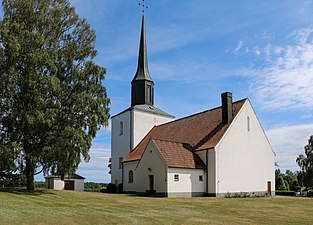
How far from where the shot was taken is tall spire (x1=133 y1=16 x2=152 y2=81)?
44.5 m

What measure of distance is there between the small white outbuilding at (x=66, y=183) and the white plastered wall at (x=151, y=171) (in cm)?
1190

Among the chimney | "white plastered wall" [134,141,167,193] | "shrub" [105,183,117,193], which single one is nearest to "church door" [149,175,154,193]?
"white plastered wall" [134,141,167,193]

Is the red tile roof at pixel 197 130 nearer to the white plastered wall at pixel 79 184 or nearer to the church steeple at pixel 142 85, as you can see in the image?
the church steeple at pixel 142 85

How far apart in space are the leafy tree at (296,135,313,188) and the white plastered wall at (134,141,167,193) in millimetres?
27144

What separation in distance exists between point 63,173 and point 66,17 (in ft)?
38.5

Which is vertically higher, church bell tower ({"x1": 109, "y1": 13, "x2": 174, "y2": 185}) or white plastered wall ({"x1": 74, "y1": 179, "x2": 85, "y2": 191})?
church bell tower ({"x1": 109, "y1": 13, "x2": 174, "y2": 185})

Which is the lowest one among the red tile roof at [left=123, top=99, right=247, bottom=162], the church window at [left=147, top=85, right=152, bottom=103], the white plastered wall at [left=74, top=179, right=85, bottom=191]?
the white plastered wall at [left=74, top=179, right=85, bottom=191]

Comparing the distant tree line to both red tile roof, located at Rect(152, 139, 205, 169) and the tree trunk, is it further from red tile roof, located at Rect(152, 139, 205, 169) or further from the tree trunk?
the tree trunk

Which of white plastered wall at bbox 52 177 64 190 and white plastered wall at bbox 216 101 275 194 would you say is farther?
white plastered wall at bbox 52 177 64 190

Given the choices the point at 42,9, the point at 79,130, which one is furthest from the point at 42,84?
the point at 42,9

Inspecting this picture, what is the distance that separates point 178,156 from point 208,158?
2.76 m

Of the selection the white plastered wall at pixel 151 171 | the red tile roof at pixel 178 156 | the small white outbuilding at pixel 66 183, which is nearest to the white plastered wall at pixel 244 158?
the red tile roof at pixel 178 156

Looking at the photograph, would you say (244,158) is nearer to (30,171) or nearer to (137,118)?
(137,118)

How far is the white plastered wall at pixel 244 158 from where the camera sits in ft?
104
